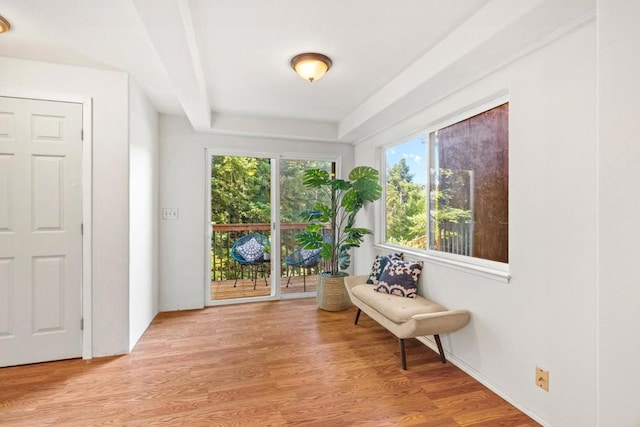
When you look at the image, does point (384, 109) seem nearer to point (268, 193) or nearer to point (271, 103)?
point (271, 103)

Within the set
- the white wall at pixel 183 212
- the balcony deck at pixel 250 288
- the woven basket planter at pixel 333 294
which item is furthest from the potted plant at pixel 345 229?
the white wall at pixel 183 212

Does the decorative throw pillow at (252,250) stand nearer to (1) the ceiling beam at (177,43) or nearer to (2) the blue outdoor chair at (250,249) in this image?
(2) the blue outdoor chair at (250,249)

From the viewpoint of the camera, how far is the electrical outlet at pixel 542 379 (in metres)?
1.74

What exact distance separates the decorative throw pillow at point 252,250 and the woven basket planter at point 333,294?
3.29 feet

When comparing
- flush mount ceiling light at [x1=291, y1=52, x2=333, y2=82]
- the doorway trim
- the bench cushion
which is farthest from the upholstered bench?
the doorway trim

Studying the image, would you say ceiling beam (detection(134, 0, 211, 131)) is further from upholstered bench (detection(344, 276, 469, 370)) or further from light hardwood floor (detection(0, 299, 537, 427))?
upholstered bench (detection(344, 276, 469, 370))

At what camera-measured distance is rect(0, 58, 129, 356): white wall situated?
2.47 meters

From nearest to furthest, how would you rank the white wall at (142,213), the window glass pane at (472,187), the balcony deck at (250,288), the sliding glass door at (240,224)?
1. the window glass pane at (472,187)
2. the white wall at (142,213)
3. the sliding glass door at (240,224)
4. the balcony deck at (250,288)

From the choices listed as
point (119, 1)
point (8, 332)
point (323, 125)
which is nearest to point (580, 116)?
point (119, 1)

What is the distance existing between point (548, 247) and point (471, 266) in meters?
0.62

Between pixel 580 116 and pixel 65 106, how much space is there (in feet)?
11.7

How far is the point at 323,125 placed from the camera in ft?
13.3

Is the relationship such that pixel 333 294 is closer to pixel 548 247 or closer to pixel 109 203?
pixel 548 247

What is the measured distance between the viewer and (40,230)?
2369 mm
